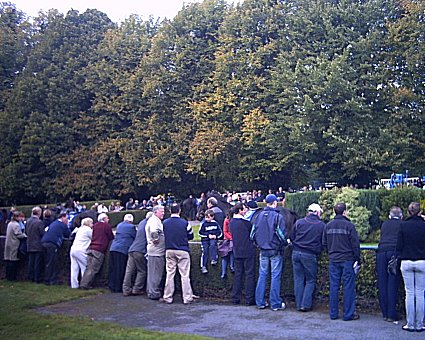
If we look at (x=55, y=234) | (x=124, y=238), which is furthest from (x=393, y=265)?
(x=55, y=234)

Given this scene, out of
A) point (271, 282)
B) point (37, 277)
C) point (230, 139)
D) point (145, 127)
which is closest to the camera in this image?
point (271, 282)

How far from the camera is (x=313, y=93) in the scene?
1252 inches

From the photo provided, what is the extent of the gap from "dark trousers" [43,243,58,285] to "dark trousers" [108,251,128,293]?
1.72 m

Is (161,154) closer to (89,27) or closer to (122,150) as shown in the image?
(122,150)

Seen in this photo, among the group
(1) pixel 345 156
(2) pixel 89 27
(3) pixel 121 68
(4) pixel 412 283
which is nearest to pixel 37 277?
(4) pixel 412 283

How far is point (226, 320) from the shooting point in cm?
901

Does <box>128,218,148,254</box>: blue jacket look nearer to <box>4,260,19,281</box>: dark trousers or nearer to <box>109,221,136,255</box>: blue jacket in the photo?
<box>109,221,136,255</box>: blue jacket

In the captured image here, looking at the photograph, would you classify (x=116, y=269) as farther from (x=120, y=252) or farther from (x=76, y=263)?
(x=76, y=263)

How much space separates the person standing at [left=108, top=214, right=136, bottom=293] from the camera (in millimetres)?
11820

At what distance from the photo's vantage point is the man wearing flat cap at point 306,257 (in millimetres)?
9453

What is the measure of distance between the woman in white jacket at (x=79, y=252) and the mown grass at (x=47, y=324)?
32.7 inches

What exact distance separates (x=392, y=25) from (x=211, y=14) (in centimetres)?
1291

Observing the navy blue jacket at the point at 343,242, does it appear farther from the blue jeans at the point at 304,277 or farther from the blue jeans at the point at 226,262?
the blue jeans at the point at 226,262

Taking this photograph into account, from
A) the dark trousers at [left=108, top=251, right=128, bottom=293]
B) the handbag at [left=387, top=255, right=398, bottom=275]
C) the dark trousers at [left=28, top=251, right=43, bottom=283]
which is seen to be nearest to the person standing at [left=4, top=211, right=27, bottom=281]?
the dark trousers at [left=28, top=251, right=43, bottom=283]
